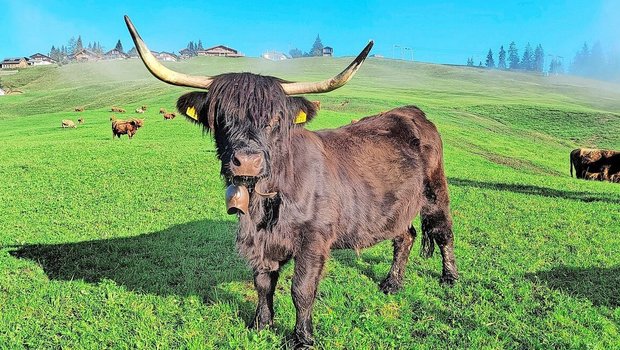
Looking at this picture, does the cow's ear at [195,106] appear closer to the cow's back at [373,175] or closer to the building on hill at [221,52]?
the cow's back at [373,175]

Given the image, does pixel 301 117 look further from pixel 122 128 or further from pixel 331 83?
pixel 122 128

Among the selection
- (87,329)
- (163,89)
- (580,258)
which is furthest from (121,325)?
(163,89)

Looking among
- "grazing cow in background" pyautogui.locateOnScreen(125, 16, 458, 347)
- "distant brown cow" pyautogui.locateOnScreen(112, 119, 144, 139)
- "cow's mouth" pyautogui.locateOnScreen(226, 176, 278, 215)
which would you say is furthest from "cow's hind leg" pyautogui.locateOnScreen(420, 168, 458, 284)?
"distant brown cow" pyautogui.locateOnScreen(112, 119, 144, 139)

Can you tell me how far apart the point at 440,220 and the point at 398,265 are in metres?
0.99

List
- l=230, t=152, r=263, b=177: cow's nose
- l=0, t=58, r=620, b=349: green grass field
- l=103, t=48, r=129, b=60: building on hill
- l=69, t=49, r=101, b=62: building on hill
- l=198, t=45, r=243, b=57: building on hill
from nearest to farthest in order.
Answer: l=230, t=152, r=263, b=177: cow's nose
l=0, t=58, r=620, b=349: green grass field
l=198, t=45, r=243, b=57: building on hill
l=69, t=49, r=101, b=62: building on hill
l=103, t=48, r=129, b=60: building on hill

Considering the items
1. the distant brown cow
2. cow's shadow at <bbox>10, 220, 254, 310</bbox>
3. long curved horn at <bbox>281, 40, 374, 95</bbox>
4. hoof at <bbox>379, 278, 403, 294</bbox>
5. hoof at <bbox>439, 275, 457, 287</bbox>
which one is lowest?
hoof at <bbox>439, 275, 457, 287</bbox>

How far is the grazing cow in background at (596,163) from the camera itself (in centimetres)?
2256

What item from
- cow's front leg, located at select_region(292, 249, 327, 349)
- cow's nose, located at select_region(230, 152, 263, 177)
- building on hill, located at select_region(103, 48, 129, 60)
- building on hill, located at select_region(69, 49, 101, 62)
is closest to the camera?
cow's nose, located at select_region(230, 152, 263, 177)

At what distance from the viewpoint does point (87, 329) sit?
493 cm

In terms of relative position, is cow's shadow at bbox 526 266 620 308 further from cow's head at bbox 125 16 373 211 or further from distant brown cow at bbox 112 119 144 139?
distant brown cow at bbox 112 119 144 139

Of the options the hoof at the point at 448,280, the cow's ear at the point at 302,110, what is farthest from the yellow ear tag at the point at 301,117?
the hoof at the point at 448,280

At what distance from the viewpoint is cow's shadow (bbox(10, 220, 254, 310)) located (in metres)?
6.27

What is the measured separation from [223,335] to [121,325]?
117cm

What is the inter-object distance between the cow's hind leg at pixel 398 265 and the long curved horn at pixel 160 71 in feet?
12.0
